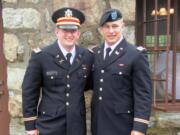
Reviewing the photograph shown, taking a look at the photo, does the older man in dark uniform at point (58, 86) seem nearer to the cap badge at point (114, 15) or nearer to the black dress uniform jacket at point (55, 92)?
the black dress uniform jacket at point (55, 92)

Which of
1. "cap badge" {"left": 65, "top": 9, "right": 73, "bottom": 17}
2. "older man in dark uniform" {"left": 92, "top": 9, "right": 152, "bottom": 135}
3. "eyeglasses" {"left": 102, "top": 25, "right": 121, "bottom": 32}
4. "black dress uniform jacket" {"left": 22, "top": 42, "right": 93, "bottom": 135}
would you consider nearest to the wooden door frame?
"black dress uniform jacket" {"left": 22, "top": 42, "right": 93, "bottom": 135}

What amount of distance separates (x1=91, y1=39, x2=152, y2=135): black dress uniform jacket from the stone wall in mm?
646

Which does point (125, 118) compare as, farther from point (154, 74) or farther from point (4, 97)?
point (4, 97)

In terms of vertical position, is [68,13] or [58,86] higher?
[68,13]

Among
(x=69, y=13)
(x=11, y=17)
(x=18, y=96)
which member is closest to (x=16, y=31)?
(x=11, y=17)

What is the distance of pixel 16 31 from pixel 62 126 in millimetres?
1015

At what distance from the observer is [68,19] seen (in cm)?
284

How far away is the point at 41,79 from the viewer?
2865mm

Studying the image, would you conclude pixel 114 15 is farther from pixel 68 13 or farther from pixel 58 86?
pixel 58 86

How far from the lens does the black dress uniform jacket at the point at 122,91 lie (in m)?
2.73

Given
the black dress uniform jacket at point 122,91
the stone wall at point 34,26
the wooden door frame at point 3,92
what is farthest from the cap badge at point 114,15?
the wooden door frame at point 3,92

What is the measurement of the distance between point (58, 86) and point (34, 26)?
814 millimetres

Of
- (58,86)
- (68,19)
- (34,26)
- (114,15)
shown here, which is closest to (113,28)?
(114,15)

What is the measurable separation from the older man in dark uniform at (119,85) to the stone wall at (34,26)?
651 mm
